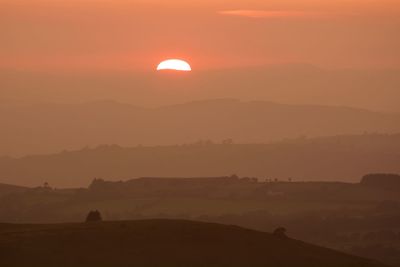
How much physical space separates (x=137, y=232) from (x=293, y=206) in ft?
220

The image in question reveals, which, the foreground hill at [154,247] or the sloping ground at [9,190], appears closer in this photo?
the foreground hill at [154,247]

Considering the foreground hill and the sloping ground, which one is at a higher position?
the sloping ground

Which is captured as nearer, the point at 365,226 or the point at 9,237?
the point at 9,237

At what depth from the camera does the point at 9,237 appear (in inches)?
2650

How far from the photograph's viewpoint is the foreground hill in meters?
65.2

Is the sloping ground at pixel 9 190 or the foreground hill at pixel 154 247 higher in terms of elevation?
the sloping ground at pixel 9 190

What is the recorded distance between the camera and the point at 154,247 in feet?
225

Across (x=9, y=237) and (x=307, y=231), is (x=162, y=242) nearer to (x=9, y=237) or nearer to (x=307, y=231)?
(x=9, y=237)

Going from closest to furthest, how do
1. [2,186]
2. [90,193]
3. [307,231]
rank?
[307,231] → [90,193] → [2,186]

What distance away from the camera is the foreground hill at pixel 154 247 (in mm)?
65188

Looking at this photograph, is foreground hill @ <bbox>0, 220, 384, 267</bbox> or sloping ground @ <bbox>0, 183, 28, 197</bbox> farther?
sloping ground @ <bbox>0, 183, 28, 197</bbox>

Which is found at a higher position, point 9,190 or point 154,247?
point 9,190

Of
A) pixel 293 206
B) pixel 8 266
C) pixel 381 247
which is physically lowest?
pixel 8 266

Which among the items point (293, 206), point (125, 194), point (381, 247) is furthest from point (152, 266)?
point (125, 194)
